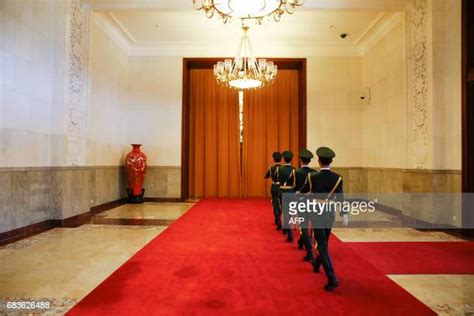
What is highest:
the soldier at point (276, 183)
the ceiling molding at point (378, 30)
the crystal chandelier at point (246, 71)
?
the ceiling molding at point (378, 30)

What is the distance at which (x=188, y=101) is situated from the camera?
31.2ft

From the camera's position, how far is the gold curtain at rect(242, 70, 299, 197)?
376 inches

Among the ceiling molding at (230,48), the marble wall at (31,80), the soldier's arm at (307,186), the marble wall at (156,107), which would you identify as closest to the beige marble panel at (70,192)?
the marble wall at (31,80)

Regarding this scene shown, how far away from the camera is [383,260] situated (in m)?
3.73

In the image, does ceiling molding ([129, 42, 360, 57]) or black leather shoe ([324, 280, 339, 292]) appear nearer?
black leather shoe ([324, 280, 339, 292])

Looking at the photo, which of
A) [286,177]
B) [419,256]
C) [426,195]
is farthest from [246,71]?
[419,256]

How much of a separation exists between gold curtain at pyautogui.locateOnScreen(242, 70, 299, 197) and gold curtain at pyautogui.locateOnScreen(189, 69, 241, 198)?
1.00 feet

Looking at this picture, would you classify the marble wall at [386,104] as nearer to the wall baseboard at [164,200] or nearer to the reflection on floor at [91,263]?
the reflection on floor at [91,263]

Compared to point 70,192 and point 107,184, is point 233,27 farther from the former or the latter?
point 70,192

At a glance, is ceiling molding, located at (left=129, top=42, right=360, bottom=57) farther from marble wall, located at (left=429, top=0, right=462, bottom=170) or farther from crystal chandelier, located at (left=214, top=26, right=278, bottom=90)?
marble wall, located at (left=429, top=0, right=462, bottom=170)

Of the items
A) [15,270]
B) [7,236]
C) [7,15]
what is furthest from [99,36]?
[15,270]

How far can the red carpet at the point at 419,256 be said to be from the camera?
11.3 feet

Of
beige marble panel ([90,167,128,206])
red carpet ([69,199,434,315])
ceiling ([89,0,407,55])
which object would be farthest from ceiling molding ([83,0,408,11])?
red carpet ([69,199,434,315])

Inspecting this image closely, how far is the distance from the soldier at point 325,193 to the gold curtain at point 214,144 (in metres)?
6.79
